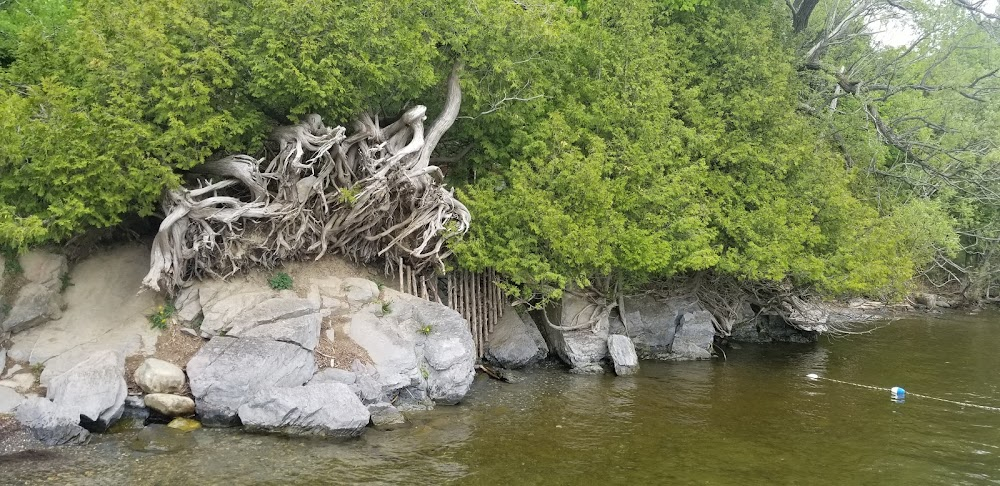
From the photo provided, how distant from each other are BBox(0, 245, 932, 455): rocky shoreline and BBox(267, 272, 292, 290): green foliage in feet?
0.68

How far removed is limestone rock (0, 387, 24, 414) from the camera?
9.89 meters

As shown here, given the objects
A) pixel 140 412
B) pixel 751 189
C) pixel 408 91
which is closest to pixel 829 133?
pixel 751 189

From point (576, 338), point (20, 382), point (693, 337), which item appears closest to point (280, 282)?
point (20, 382)

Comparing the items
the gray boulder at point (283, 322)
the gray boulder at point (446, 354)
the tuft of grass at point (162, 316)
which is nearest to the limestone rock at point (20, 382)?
the tuft of grass at point (162, 316)

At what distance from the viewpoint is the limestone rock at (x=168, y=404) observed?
34.9 feet

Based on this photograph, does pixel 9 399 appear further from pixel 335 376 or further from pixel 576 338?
pixel 576 338

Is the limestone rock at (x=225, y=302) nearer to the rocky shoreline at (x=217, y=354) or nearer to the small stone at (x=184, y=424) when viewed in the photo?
the rocky shoreline at (x=217, y=354)

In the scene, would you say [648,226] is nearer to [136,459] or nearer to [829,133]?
[829,133]

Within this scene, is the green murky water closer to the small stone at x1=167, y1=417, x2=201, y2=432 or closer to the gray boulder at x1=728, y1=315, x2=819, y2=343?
the small stone at x1=167, y1=417, x2=201, y2=432

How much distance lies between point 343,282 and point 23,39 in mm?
7593

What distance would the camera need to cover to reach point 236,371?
11.0 metres

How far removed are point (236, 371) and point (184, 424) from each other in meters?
1.09

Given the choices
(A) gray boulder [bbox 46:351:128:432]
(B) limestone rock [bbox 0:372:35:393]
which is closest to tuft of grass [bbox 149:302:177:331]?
(A) gray boulder [bbox 46:351:128:432]

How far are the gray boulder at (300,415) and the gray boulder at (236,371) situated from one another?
0.97ft
